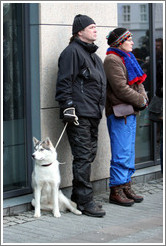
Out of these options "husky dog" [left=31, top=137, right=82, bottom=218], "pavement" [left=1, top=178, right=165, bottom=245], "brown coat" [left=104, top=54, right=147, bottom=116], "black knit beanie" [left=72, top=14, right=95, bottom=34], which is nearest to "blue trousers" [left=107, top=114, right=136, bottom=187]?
"brown coat" [left=104, top=54, right=147, bottom=116]

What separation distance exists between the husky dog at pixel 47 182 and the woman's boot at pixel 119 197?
75 cm

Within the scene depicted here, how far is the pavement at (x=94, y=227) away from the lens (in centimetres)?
605

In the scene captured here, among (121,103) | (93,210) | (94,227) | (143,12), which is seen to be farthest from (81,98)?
(143,12)

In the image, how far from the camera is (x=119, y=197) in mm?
7758

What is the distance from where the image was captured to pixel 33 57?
7.53m

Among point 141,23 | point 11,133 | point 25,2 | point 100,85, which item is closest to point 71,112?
point 100,85

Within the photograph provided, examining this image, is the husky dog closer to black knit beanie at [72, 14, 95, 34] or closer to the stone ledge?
the stone ledge

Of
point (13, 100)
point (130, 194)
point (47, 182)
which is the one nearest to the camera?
point (47, 182)

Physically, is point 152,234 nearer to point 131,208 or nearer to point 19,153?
point 131,208

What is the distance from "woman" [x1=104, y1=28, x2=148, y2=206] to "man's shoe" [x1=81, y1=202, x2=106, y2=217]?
65 cm

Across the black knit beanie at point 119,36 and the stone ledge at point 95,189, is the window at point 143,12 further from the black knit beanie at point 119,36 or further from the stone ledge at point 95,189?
the stone ledge at point 95,189

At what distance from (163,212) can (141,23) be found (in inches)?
146

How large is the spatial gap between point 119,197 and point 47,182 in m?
1.18

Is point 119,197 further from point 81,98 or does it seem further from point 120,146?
point 81,98
